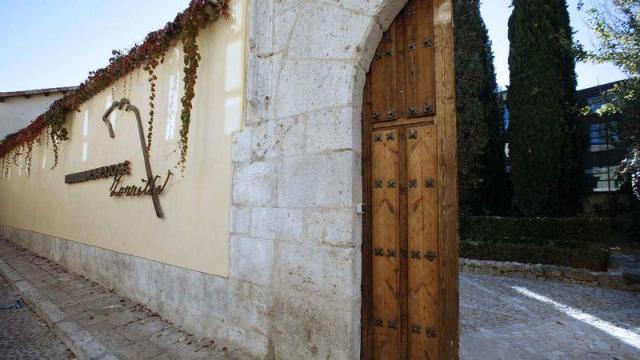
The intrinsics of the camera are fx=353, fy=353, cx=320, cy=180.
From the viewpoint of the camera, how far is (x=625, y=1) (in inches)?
281

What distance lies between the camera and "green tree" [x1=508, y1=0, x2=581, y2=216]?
8.69 meters

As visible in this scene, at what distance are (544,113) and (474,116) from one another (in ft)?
5.27

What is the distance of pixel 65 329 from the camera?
3.75 metres

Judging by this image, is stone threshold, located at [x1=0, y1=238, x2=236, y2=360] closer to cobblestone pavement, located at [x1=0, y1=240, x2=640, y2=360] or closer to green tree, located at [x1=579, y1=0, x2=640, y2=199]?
cobblestone pavement, located at [x1=0, y1=240, x2=640, y2=360]

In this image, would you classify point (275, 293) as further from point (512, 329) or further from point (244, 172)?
point (512, 329)

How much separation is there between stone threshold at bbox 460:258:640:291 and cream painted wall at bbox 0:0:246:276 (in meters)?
5.67

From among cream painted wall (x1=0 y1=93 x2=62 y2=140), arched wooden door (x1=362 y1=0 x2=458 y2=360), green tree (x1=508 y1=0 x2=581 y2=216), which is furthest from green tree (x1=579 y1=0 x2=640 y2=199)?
cream painted wall (x1=0 y1=93 x2=62 y2=140)

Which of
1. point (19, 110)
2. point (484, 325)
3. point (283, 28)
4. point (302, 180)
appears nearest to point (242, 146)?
point (302, 180)

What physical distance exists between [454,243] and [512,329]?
95.6 inches

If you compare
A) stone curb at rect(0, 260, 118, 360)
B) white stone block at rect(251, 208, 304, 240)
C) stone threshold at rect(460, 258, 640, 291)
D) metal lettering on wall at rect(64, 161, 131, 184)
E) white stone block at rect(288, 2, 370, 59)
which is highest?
white stone block at rect(288, 2, 370, 59)

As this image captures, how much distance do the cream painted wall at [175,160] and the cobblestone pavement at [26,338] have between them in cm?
119

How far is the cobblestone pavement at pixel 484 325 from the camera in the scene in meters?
3.19

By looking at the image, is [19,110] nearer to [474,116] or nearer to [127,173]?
[127,173]

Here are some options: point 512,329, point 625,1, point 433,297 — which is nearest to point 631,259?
point 625,1
